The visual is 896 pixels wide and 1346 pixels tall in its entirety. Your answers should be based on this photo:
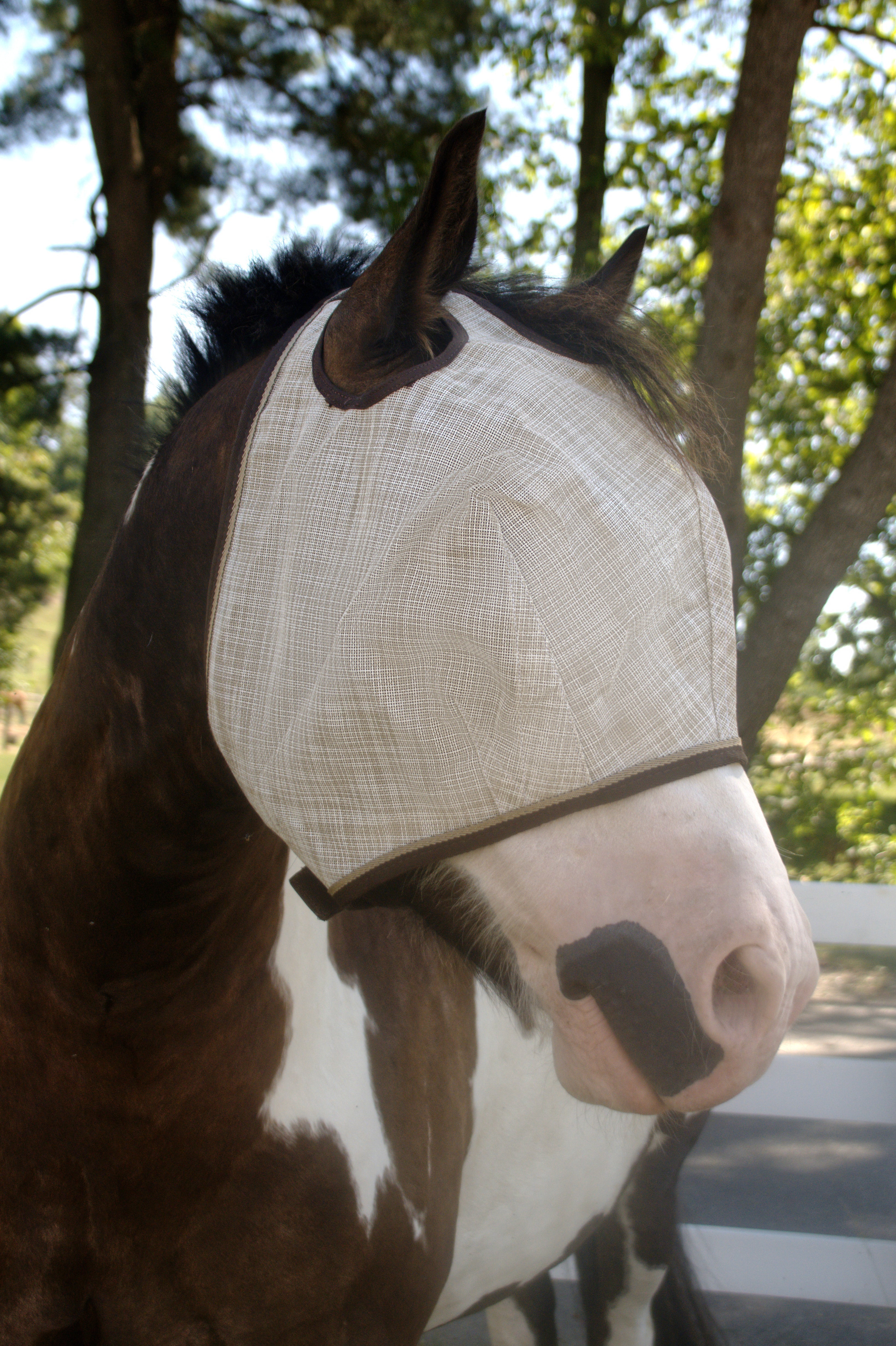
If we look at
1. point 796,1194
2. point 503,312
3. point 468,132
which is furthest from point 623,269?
point 796,1194

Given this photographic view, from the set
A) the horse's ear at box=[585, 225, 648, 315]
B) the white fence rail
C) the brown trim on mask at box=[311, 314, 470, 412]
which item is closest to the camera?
the brown trim on mask at box=[311, 314, 470, 412]

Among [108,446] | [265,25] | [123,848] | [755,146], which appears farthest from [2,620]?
[123,848]

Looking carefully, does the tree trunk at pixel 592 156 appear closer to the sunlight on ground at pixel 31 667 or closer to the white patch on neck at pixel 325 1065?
the white patch on neck at pixel 325 1065

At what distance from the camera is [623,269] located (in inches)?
48.6

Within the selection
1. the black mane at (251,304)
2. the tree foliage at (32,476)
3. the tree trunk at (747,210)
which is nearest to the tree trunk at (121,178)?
the tree foliage at (32,476)

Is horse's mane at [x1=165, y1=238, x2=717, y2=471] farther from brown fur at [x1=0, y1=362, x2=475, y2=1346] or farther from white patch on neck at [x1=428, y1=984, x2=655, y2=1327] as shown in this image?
white patch on neck at [x1=428, y1=984, x2=655, y2=1327]

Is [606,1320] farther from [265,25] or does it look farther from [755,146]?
[265,25]

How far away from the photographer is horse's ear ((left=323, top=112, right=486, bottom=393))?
0.84 m

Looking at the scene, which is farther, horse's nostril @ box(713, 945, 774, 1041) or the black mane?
the black mane

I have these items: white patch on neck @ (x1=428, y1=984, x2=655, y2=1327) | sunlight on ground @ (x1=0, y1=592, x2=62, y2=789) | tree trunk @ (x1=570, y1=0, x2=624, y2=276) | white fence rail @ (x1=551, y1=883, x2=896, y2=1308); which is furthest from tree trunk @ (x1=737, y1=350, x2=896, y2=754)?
sunlight on ground @ (x1=0, y1=592, x2=62, y2=789)

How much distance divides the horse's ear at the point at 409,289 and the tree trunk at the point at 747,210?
7.93 ft

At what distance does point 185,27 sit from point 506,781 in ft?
21.1

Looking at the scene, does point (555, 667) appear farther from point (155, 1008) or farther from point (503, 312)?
point (155, 1008)

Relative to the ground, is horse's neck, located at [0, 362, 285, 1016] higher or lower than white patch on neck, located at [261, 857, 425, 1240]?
higher
